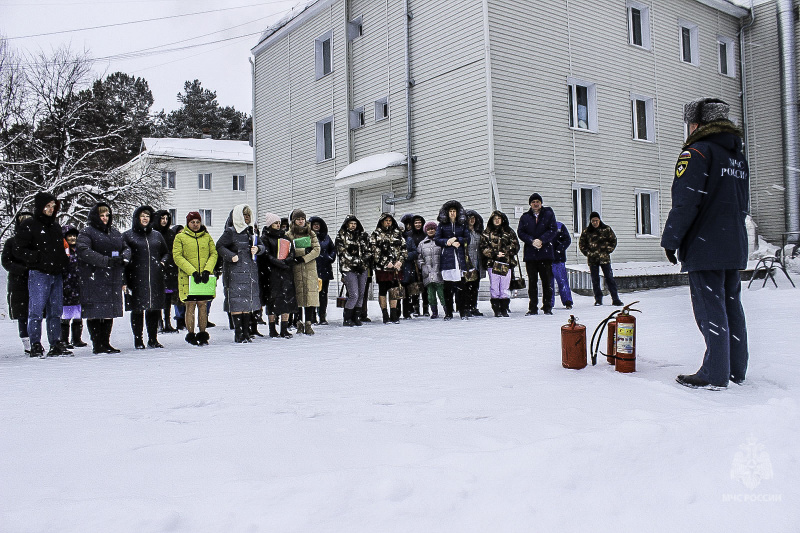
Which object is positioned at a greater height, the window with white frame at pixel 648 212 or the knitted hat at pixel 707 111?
the window with white frame at pixel 648 212

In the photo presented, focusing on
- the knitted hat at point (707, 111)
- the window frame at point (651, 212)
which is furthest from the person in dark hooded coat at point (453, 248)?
the window frame at point (651, 212)

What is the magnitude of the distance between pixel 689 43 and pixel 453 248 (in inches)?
580

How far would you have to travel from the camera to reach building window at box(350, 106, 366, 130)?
64.6ft

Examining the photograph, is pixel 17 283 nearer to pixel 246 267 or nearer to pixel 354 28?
pixel 246 267

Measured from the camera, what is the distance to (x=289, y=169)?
74.9ft

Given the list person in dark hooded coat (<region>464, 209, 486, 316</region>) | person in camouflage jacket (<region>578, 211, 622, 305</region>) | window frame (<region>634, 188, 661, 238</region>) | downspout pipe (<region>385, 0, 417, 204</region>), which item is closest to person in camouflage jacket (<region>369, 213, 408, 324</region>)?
person in dark hooded coat (<region>464, 209, 486, 316</region>)

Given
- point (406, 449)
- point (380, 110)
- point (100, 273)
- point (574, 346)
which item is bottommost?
point (406, 449)

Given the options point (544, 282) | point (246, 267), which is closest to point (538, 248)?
point (544, 282)

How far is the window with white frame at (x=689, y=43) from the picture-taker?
2022cm

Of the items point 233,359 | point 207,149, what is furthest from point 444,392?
point 207,149

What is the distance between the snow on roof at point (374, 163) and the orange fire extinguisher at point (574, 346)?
38.7 ft

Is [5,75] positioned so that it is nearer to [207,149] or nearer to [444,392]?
[207,149]

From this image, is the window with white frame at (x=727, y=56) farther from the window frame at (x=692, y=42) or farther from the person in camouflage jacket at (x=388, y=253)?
the person in camouflage jacket at (x=388, y=253)

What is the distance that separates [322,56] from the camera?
838 inches
